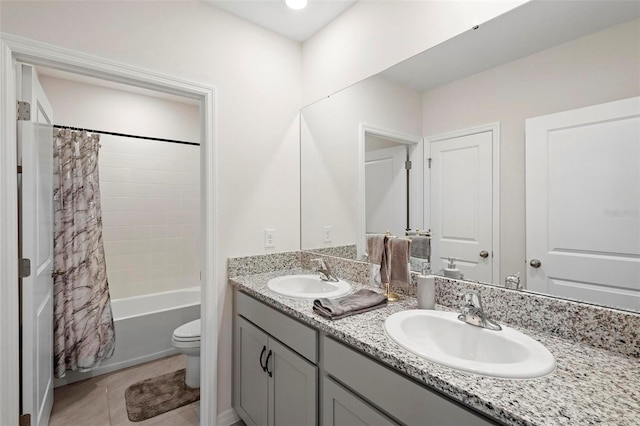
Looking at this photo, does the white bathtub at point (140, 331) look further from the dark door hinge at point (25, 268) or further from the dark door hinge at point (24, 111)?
the dark door hinge at point (24, 111)

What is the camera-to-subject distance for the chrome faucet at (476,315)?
3.48 feet

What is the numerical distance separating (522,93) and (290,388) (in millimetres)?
1532

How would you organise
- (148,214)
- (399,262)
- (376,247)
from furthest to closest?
(148,214)
(376,247)
(399,262)

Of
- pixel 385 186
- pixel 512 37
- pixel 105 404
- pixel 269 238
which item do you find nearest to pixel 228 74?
pixel 269 238

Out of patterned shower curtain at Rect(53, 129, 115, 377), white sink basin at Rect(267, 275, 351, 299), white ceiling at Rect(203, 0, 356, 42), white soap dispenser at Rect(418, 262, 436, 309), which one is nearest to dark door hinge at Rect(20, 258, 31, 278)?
patterned shower curtain at Rect(53, 129, 115, 377)

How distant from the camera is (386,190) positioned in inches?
66.6

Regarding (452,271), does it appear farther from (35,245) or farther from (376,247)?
(35,245)

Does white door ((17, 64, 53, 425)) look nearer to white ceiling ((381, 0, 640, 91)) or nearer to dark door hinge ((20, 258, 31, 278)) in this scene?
dark door hinge ((20, 258, 31, 278))

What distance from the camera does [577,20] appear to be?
1.03m

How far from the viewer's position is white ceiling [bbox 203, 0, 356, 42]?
1.80m

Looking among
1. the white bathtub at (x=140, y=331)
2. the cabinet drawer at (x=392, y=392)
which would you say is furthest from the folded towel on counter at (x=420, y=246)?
the white bathtub at (x=140, y=331)

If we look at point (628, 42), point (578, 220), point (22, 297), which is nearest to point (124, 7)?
point (22, 297)

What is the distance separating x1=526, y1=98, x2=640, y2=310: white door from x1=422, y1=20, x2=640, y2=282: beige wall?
39 millimetres

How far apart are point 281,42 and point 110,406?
2742mm
